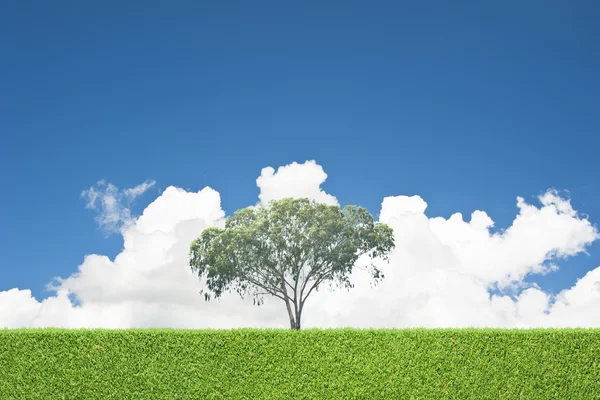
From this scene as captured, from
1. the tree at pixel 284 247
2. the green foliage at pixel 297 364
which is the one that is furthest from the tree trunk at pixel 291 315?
the green foliage at pixel 297 364

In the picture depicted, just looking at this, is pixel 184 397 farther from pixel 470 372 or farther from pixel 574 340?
pixel 574 340

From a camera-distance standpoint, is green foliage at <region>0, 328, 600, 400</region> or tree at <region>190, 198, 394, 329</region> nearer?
green foliage at <region>0, 328, 600, 400</region>

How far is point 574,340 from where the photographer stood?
12477 millimetres

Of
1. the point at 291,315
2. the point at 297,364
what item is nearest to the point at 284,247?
the point at 291,315

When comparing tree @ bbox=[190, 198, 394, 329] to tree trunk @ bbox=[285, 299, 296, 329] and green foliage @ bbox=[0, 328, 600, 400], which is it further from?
green foliage @ bbox=[0, 328, 600, 400]

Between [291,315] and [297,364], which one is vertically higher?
[291,315]

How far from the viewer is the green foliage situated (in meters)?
12.1

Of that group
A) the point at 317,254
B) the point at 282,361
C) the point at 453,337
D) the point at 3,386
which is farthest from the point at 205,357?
the point at 317,254

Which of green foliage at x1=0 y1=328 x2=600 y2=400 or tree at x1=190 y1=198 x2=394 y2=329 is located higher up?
tree at x1=190 y1=198 x2=394 y2=329

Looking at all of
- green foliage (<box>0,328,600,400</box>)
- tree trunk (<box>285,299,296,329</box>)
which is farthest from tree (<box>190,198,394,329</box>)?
green foliage (<box>0,328,600,400</box>)

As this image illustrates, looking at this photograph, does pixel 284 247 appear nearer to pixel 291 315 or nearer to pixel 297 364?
pixel 291 315

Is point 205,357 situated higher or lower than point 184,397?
higher

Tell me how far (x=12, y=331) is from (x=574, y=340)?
13093 mm

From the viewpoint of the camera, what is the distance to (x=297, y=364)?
1228 centimetres
